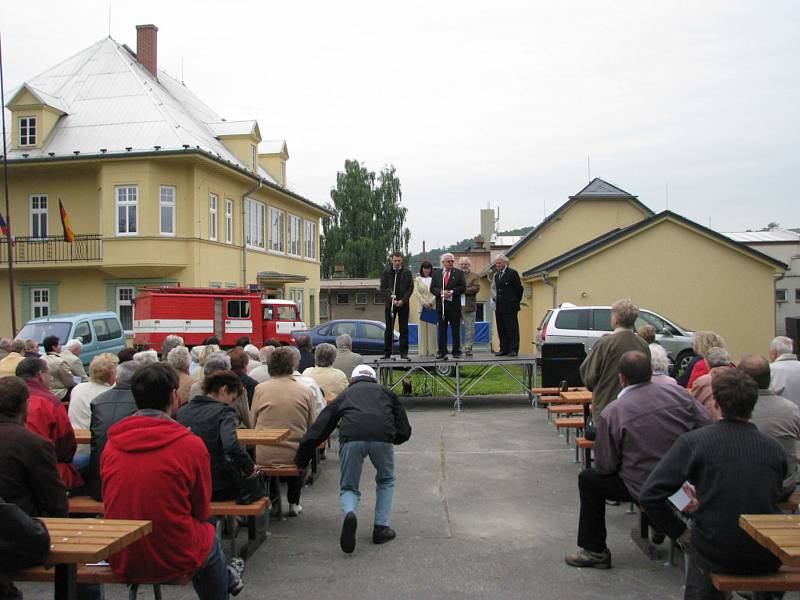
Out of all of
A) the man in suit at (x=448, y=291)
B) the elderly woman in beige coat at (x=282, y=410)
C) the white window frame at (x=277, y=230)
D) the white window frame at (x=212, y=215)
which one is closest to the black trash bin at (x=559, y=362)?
the man in suit at (x=448, y=291)

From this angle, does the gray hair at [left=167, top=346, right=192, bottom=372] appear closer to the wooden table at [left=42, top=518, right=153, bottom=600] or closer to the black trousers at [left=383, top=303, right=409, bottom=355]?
the wooden table at [left=42, top=518, right=153, bottom=600]

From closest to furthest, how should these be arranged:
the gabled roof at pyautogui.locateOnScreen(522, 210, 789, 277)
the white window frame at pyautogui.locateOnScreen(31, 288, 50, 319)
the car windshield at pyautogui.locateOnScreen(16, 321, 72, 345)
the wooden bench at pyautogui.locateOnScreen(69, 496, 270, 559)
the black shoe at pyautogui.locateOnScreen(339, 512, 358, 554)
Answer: the wooden bench at pyautogui.locateOnScreen(69, 496, 270, 559) < the black shoe at pyautogui.locateOnScreen(339, 512, 358, 554) < the car windshield at pyautogui.locateOnScreen(16, 321, 72, 345) < the gabled roof at pyautogui.locateOnScreen(522, 210, 789, 277) < the white window frame at pyautogui.locateOnScreen(31, 288, 50, 319)

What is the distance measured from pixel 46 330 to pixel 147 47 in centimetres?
2004

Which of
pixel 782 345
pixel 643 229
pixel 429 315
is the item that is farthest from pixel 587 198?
pixel 782 345

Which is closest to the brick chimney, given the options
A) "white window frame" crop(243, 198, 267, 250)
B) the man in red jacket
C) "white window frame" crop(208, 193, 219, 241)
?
"white window frame" crop(243, 198, 267, 250)

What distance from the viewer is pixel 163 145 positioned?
88.7 ft

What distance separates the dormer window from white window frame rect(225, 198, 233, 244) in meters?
7.63

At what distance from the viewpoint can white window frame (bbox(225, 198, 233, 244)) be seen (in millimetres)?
30062

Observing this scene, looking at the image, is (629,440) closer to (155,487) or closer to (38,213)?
(155,487)

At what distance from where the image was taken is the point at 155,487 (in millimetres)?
3840

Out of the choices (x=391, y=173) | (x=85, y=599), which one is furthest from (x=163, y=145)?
(x=391, y=173)

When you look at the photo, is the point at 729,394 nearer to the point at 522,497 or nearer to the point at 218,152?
the point at 522,497

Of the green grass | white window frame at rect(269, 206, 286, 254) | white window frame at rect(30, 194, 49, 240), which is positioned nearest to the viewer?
the green grass

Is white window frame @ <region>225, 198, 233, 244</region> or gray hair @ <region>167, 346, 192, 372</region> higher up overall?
white window frame @ <region>225, 198, 233, 244</region>
